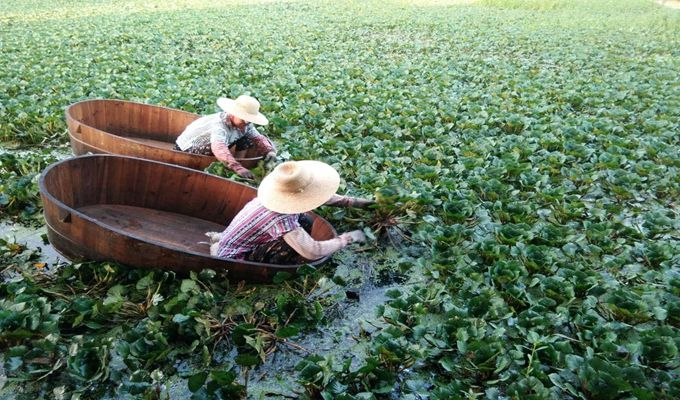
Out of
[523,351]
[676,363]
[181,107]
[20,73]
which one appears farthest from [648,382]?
[20,73]

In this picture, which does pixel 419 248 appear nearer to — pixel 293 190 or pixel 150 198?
pixel 293 190

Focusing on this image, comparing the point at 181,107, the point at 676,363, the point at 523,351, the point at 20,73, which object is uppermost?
the point at 676,363

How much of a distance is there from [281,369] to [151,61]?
7.40 meters

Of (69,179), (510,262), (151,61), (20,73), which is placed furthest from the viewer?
(151,61)

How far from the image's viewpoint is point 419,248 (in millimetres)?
3463

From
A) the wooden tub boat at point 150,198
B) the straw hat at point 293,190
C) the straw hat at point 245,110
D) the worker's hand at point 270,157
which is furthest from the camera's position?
the worker's hand at point 270,157

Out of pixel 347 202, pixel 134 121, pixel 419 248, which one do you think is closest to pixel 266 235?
pixel 347 202

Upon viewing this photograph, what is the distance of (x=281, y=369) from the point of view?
246cm

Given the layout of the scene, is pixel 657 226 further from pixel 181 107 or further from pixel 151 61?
pixel 151 61

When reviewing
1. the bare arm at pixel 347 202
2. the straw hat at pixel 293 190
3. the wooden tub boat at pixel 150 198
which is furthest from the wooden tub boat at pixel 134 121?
the straw hat at pixel 293 190

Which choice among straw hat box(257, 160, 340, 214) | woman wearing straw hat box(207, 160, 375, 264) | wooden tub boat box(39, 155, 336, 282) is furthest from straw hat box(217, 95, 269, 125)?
straw hat box(257, 160, 340, 214)

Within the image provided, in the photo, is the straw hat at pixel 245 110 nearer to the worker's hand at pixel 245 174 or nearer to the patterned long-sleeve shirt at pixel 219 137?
the patterned long-sleeve shirt at pixel 219 137

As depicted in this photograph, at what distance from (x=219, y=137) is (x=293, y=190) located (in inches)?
68.6

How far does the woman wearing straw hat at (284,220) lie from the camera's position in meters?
2.71
